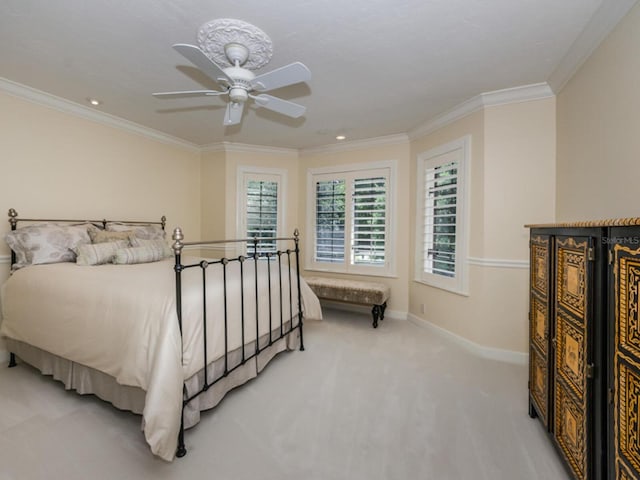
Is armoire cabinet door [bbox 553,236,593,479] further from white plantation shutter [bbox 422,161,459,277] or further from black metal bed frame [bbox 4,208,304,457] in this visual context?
black metal bed frame [bbox 4,208,304,457]

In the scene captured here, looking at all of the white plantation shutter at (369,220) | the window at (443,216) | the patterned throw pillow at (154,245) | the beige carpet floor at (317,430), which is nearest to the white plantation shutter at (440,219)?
the window at (443,216)

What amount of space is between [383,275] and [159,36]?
11.8 feet

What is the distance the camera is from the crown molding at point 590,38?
171cm

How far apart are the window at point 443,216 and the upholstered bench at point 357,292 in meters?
0.59

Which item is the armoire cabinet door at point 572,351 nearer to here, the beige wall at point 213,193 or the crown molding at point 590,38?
the crown molding at point 590,38

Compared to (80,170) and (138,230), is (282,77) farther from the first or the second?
(80,170)

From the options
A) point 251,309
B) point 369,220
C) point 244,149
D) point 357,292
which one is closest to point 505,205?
point 369,220

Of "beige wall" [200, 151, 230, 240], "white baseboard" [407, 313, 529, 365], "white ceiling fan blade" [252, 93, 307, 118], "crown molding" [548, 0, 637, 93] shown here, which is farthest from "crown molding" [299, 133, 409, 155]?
"white baseboard" [407, 313, 529, 365]

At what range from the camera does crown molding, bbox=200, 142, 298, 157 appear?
4.59m

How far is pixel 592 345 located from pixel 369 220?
3222mm

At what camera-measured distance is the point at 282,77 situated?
1892 mm

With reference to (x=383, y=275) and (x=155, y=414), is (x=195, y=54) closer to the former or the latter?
(x=155, y=414)

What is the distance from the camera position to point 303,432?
1841 mm

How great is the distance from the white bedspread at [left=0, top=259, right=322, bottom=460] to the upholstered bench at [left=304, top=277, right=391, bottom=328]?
59.3 inches
